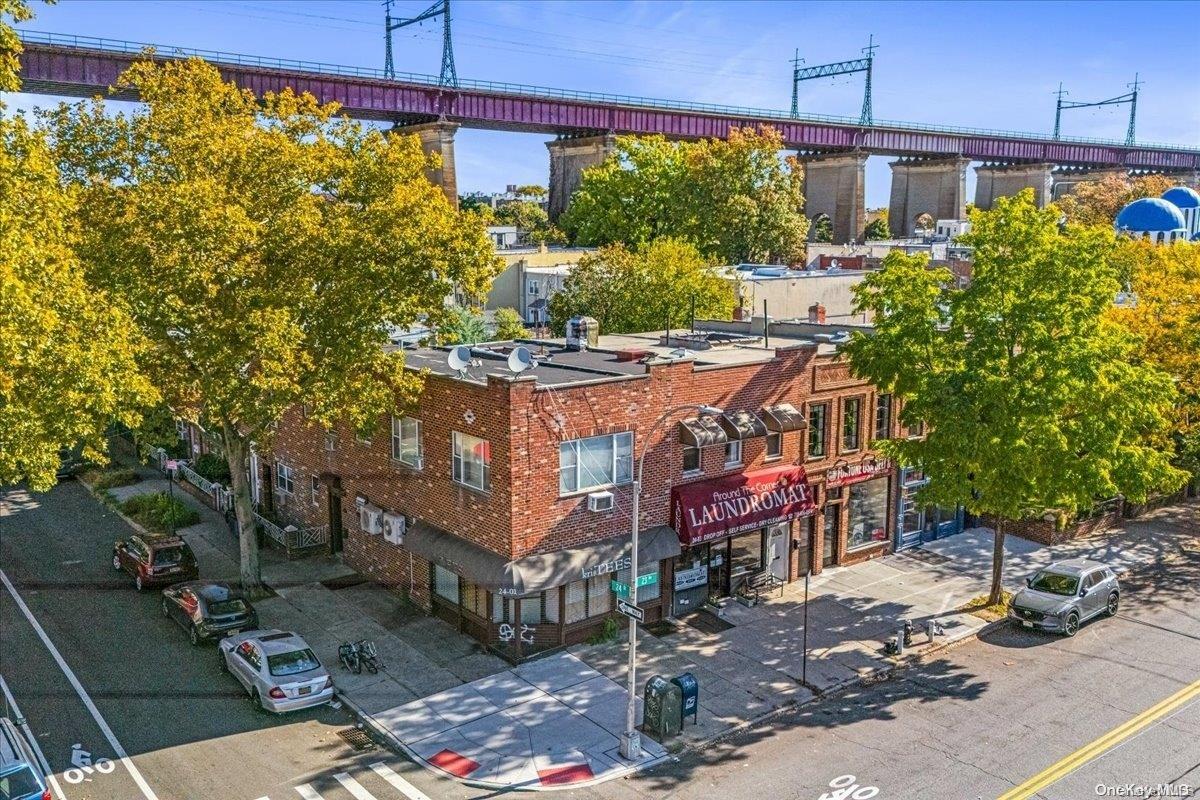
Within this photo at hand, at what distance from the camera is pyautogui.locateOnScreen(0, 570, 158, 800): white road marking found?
63.5ft

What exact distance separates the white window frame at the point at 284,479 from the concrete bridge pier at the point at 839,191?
88129mm

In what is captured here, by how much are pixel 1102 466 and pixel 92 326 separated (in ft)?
82.3

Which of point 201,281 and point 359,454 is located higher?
point 201,281

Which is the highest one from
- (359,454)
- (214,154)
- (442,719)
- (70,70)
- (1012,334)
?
(70,70)

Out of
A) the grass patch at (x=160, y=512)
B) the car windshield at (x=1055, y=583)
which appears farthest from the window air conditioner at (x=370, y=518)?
the car windshield at (x=1055, y=583)

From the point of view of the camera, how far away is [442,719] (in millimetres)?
21938

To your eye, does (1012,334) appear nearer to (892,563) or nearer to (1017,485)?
(1017,485)

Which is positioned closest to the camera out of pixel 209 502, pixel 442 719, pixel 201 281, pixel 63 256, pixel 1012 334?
pixel 63 256

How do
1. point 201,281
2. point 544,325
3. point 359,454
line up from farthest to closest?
point 544,325 → point 359,454 → point 201,281

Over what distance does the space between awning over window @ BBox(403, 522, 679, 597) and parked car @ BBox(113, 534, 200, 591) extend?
7737 millimetres

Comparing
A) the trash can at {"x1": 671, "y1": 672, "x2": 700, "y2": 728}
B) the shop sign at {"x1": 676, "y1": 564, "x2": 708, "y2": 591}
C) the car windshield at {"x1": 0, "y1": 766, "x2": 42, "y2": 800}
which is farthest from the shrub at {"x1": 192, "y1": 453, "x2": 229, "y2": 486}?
the trash can at {"x1": 671, "y1": 672, "x2": 700, "y2": 728}

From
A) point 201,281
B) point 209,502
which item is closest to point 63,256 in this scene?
point 201,281

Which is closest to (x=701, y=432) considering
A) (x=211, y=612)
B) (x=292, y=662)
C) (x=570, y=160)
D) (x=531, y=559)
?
(x=531, y=559)

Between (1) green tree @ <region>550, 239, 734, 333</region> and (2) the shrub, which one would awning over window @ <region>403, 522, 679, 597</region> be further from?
(1) green tree @ <region>550, 239, 734, 333</region>
